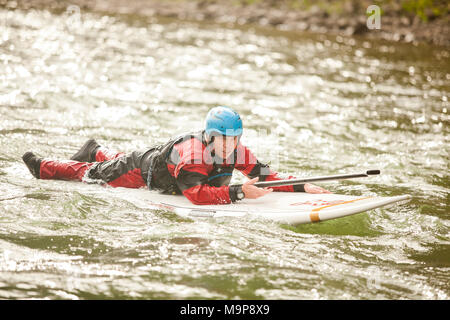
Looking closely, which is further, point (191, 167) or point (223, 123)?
point (191, 167)

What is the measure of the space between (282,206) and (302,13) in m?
20.4

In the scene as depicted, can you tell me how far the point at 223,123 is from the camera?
20.6ft

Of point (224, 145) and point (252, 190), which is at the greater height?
point (224, 145)

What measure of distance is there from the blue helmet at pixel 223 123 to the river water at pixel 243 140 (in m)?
0.96

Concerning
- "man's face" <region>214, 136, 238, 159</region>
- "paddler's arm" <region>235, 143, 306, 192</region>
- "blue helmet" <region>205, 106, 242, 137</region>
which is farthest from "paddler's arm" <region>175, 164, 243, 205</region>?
"paddler's arm" <region>235, 143, 306, 192</region>

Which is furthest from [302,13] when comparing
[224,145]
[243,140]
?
[224,145]

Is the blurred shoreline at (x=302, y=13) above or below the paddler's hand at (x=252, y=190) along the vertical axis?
above

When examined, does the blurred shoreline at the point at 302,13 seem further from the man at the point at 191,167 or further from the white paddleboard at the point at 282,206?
the man at the point at 191,167

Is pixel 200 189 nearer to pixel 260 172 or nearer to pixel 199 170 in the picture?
pixel 199 170

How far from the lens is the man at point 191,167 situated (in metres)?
6.37

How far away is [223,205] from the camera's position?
659 cm

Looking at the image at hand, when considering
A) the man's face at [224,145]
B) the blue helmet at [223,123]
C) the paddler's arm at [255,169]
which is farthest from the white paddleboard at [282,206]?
the blue helmet at [223,123]
